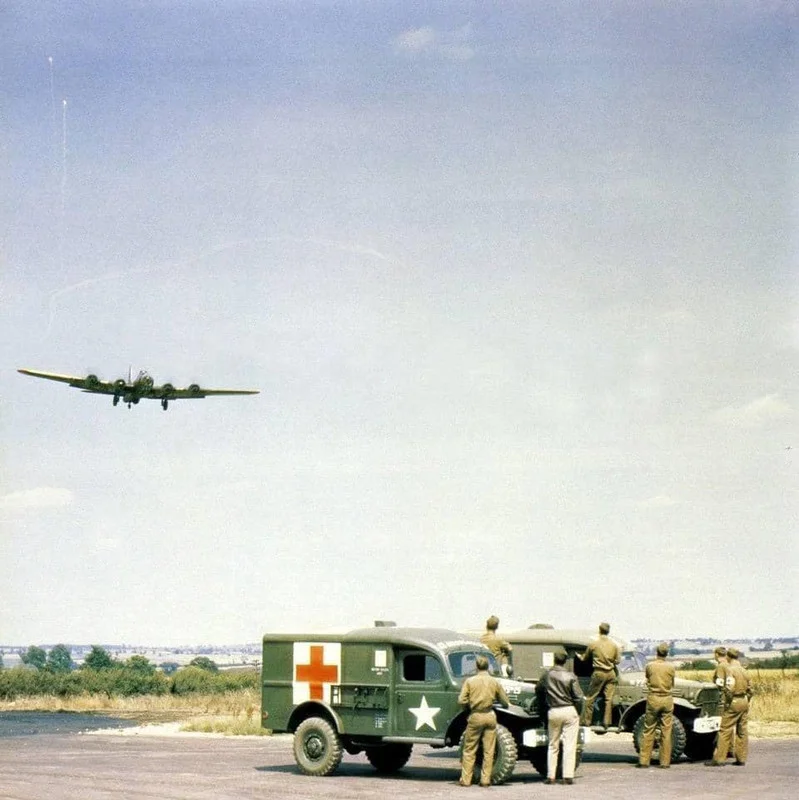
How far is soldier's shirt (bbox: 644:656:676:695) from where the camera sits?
21562 millimetres

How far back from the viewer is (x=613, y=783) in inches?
752

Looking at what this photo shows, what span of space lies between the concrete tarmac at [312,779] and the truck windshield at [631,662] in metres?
1.53

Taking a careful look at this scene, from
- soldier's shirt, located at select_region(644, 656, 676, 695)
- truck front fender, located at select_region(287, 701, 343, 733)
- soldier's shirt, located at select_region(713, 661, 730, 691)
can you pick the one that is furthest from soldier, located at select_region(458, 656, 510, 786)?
soldier's shirt, located at select_region(713, 661, 730, 691)

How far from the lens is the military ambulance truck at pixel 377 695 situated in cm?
1980

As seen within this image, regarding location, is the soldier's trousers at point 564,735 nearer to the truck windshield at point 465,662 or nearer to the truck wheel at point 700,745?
the truck windshield at point 465,662

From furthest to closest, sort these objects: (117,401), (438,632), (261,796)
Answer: (117,401), (438,632), (261,796)

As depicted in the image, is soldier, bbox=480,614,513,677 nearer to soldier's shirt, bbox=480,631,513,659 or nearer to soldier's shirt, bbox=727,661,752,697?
soldier's shirt, bbox=480,631,513,659

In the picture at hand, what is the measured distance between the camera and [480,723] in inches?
738

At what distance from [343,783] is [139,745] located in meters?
10.2

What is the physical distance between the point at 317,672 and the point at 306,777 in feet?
5.16

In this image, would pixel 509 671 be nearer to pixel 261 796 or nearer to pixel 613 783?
pixel 613 783

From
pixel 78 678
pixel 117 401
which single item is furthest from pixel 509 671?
pixel 78 678

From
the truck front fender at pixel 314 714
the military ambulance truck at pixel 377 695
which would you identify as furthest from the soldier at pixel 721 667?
the truck front fender at pixel 314 714

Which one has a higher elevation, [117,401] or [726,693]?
[117,401]
